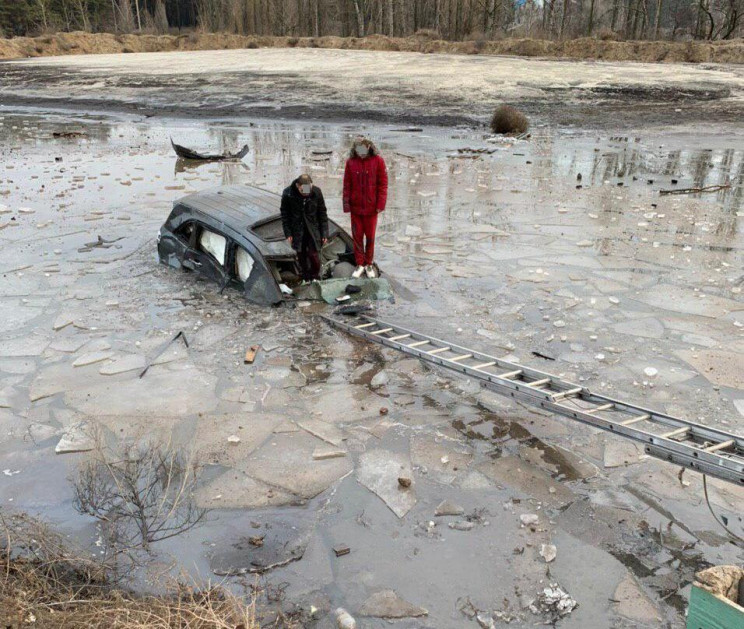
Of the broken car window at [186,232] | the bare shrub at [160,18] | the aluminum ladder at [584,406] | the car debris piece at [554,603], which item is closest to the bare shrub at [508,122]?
the broken car window at [186,232]

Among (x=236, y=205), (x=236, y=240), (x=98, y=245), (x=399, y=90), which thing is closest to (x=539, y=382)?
(x=236, y=240)

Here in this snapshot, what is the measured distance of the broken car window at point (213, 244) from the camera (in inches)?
363

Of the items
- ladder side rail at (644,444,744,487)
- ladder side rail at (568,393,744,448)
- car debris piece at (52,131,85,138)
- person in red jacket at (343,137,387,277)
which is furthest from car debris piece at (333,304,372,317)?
car debris piece at (52,131,85,138)

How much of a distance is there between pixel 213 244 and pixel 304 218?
165 cm

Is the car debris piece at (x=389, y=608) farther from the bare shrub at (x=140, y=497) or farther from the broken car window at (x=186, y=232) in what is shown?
the broken car window at (x=186, y=232)

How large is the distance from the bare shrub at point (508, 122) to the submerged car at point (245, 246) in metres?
14.0

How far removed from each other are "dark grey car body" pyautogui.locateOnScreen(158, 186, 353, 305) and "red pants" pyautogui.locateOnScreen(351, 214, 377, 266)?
181mm

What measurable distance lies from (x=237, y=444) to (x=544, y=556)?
2.82 metres

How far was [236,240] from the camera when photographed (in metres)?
8.75

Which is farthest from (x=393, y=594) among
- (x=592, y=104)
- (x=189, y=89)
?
(x=189, y=89)

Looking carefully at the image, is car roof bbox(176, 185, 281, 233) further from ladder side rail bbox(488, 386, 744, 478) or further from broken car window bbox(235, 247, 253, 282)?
ladder side rail bbox(488, 386, 744, 478)

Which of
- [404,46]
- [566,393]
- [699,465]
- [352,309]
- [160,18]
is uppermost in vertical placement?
[160,18]

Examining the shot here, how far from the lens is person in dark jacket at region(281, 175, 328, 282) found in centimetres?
841

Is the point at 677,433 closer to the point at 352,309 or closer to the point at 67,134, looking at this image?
the point at 352,309
